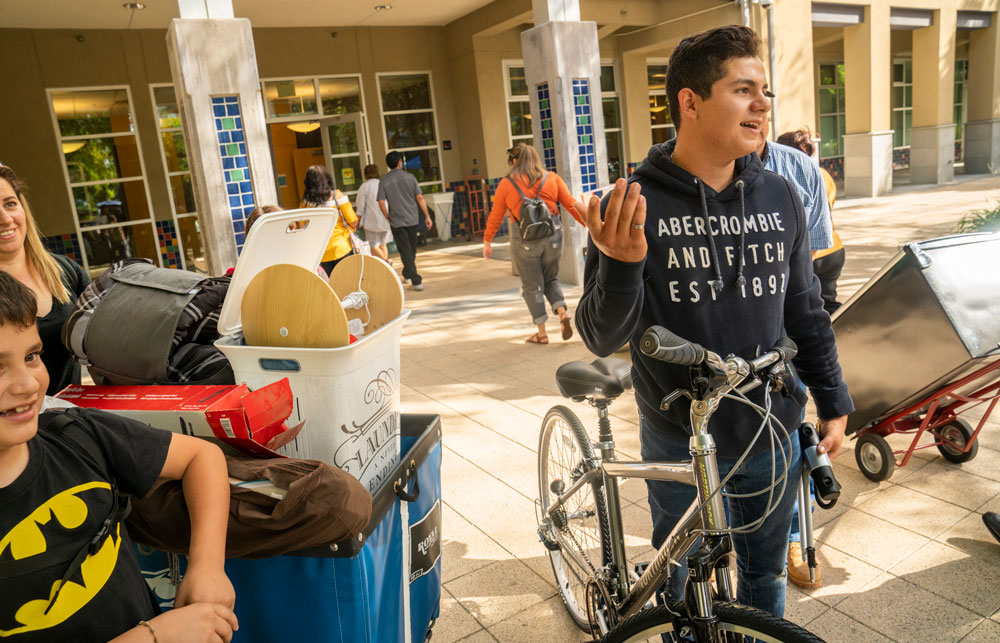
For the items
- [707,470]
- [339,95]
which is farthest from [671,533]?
[339,95]

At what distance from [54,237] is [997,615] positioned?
42.4ft

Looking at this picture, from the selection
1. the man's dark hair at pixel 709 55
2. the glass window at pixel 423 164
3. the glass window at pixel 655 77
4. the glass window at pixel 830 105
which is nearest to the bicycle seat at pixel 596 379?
the man's dark hair at pixel 709 55

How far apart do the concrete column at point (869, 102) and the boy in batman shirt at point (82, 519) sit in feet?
57.5

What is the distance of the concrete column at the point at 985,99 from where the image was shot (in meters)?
18.3

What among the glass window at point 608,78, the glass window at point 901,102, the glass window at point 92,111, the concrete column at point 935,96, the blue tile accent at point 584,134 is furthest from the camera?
the glass window at point 901,102

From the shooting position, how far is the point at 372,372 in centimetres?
181

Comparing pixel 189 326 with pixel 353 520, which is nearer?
pixel 353 520

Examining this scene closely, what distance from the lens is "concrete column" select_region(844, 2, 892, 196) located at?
15461 mm

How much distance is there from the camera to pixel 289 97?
13.6 m

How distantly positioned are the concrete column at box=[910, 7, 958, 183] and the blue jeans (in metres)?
18.9

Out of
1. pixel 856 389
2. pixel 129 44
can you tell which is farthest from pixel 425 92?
pixel 856 389

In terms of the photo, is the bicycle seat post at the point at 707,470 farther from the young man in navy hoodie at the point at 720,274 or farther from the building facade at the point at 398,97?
the building facade at the point at 398,97

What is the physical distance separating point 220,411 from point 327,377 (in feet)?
0.82

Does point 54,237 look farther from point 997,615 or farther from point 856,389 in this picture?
point 997,615
